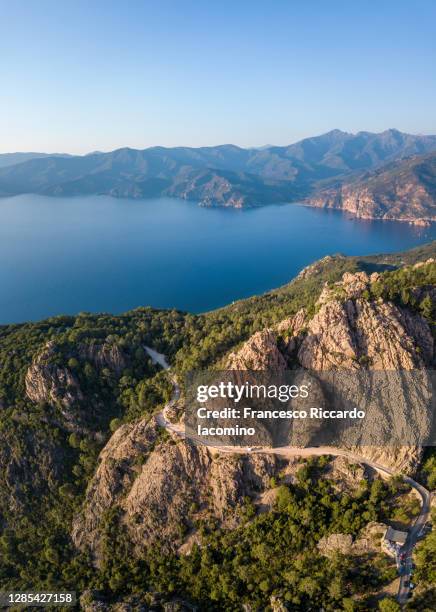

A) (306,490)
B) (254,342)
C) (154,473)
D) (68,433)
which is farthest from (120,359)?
(306,490)

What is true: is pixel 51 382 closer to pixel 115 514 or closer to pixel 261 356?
pixel 115 514

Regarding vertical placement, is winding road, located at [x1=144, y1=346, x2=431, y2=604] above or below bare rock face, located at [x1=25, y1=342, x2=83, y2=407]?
below

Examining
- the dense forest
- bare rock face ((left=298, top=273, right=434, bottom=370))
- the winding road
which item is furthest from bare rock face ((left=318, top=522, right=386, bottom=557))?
bare rock face ((left=298, top=273, right=434, bottom=370))

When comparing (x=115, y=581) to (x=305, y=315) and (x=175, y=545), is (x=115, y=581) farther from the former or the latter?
(x=305, y=315)

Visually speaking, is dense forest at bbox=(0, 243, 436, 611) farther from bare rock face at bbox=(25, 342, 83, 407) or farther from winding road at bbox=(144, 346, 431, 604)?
winding road at bbox=(144, 346, 431, 604)

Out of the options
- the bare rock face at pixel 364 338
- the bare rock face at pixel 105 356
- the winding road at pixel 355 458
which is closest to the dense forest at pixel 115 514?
the bare rock face at pixel 105 356

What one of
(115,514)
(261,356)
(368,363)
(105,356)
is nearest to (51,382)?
(105,356)
